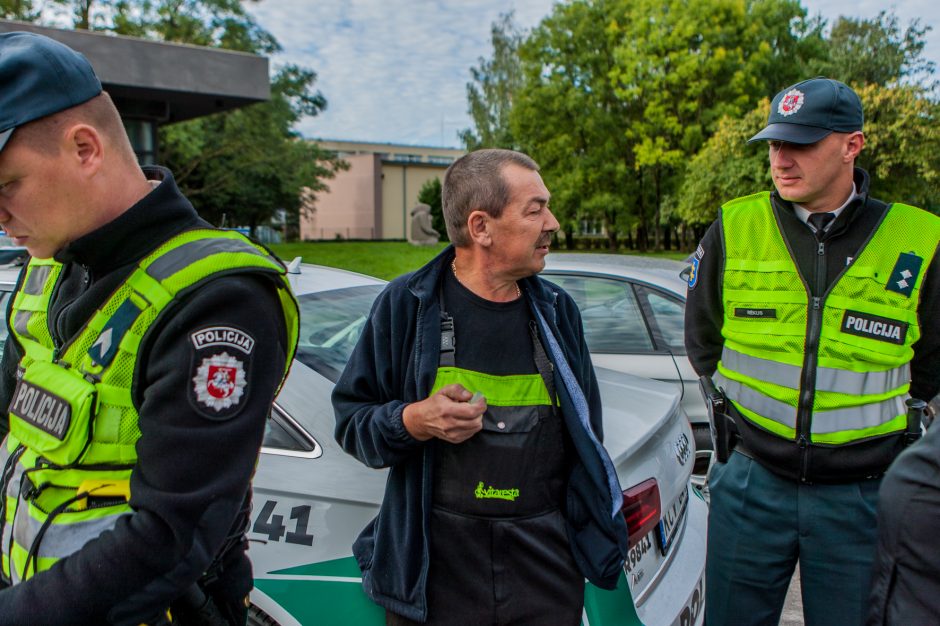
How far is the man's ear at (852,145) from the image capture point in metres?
2.11

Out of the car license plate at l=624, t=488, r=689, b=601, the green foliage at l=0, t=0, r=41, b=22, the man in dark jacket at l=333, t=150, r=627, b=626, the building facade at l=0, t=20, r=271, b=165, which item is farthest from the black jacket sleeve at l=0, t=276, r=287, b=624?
the green foliage at l=0, t=0, r=41, b=22

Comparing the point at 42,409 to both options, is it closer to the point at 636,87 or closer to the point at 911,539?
the point at 911,539

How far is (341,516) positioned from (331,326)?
2.89 ft

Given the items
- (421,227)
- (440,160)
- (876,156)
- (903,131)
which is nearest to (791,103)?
(903,131)

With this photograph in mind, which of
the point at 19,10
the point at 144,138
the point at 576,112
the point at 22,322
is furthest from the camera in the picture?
the point at 576,112

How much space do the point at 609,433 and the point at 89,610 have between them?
62.4 inches

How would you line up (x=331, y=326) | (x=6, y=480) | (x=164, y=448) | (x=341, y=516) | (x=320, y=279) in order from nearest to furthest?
(x=164, y=448), (x=6, y=480), (x=341, y=516), (x=331, y=326), (x=320, y=279)

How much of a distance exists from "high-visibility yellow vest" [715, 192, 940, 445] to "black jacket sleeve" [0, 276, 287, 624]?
5.20 feet

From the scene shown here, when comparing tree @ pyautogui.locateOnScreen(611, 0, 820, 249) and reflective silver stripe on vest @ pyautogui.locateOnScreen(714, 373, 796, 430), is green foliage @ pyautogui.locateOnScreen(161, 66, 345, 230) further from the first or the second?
reflective silver stripe on vest @ pyautogui.locateOnScreen(714, 373, 796, 430)

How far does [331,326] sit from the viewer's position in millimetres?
2645

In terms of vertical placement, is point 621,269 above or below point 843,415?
above

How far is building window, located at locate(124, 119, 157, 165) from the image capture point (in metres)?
13.3

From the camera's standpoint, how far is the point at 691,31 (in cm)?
2681

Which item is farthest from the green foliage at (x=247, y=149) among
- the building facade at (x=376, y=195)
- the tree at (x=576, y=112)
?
the building facade at (x=376, y=195)
